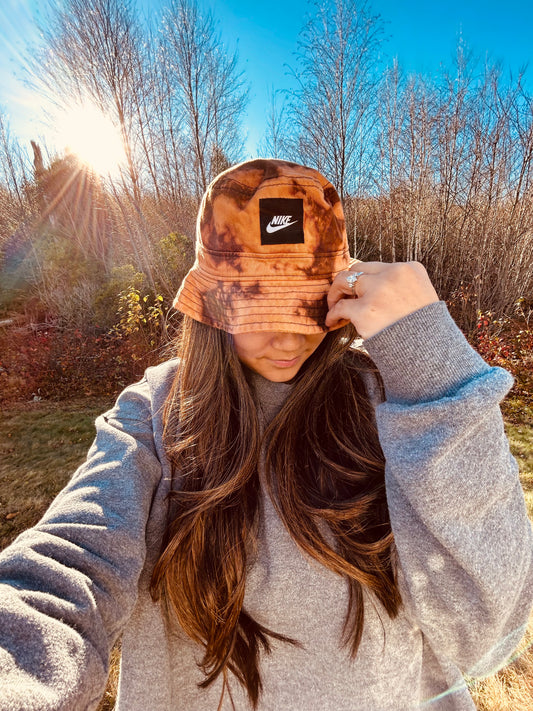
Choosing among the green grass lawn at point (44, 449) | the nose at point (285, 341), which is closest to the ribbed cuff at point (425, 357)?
the nose at point (285, 341)

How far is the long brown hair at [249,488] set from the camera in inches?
40.3

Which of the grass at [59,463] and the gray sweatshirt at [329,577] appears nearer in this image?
the gray sweatshirt at [329,577]

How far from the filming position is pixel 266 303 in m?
1.00

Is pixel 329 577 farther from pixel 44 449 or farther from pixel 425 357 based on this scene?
pixel 44 449

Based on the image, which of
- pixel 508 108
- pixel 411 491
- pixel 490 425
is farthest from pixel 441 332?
pixel 508 108

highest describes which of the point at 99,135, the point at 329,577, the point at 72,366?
the point at 99,135

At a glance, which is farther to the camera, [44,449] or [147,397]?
[44,449]

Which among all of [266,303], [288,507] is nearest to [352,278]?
[266,303]

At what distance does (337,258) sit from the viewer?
3.59 feet

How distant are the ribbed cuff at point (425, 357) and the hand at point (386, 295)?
2 cm

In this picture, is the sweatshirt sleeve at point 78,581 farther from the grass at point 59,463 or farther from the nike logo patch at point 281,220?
the grass at point 59,463

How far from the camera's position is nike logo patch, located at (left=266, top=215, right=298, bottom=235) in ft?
3.26

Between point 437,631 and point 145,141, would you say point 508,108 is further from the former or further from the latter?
point 437,631

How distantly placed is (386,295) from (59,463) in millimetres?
5278
